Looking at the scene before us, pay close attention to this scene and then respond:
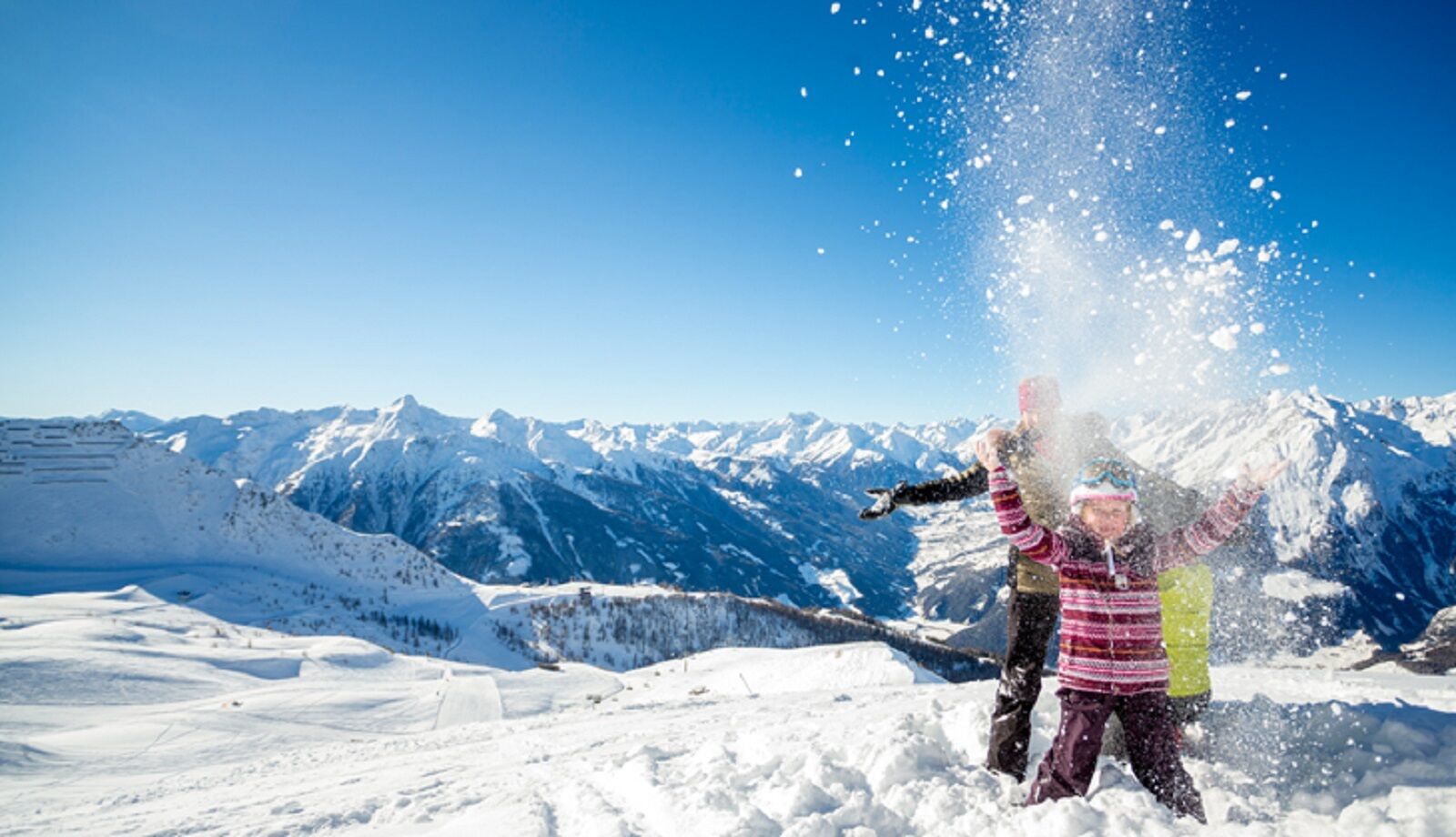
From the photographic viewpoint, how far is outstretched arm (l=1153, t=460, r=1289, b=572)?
4.26 meters

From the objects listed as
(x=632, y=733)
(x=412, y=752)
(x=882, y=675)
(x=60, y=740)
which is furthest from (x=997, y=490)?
(x=60, y=740)

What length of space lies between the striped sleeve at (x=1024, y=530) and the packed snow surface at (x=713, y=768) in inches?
56.0

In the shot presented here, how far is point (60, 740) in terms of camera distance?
1395 centimetres

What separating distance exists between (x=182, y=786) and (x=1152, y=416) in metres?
15.1

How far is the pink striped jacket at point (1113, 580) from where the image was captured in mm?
4289

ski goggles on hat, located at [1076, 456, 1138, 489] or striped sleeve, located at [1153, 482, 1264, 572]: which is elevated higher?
ski goggles on hat, located at [1076, 456, 1138, 489]

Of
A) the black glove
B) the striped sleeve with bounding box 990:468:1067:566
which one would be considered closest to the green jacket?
the striped sleeve with bounding box 990:468:1067:566

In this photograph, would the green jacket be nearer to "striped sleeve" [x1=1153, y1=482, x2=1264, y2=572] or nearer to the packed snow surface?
the packed snow surface

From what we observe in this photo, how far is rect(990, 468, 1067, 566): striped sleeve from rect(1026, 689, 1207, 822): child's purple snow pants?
2.99 ft

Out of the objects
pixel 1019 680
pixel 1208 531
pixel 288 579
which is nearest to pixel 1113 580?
pixel 1208 531

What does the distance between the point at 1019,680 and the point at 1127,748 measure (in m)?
0.86

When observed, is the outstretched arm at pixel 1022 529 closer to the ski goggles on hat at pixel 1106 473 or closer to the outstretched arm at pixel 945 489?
the ski goggles on hat at pixel 1106 473

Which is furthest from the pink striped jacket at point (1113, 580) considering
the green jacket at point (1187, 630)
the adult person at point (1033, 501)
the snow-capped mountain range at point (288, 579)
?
the snow-capped mountain range at point (288, 579)

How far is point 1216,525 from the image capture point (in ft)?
14.1
